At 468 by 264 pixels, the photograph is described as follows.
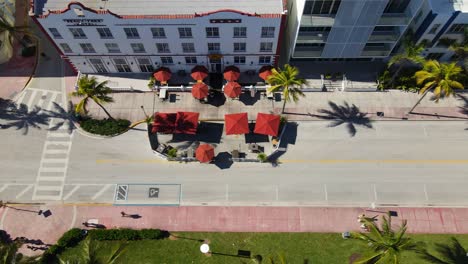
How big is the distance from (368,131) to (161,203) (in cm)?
3532

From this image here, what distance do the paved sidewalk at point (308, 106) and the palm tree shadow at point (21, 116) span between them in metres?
8.41

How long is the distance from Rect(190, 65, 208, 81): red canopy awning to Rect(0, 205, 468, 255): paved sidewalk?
2162 cm

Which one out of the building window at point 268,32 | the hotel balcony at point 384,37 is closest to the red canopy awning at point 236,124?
the building window at point 268,32

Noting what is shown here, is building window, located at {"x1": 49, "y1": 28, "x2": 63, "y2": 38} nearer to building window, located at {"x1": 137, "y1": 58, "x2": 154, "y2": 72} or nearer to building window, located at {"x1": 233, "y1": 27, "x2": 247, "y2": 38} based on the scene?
building window, located at {"x1": 137, "y1": 58, "x2": 154, "y2": 72}

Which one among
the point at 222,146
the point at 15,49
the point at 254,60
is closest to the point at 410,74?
the point at 254,60

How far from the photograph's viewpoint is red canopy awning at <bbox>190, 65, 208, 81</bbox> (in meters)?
61.0

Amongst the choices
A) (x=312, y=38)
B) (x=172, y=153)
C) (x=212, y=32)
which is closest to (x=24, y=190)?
(x=172, y=153)

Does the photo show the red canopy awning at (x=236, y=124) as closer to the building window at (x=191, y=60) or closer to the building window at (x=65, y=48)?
the building window at (x=191, y=60)

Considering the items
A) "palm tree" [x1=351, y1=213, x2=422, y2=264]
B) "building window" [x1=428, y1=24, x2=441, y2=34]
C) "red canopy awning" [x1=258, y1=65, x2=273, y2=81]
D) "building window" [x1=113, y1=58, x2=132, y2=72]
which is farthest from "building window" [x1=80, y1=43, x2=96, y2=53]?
"building window" [x1=428, y1=24, x2=441, y2=34]

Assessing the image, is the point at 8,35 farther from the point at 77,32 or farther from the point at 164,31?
the point at 164,31

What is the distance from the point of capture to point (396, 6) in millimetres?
53156

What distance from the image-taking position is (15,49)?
67.6m

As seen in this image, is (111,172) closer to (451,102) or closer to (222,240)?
(222,240)

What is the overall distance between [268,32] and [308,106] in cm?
1493
